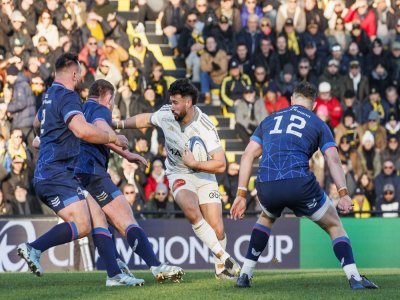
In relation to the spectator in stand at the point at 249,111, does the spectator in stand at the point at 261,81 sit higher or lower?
higher

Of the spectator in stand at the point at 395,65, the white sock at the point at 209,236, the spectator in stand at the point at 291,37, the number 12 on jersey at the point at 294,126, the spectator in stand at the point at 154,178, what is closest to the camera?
the number 12 on jersey at the point at 294,126

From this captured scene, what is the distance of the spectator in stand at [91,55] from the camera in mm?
24484

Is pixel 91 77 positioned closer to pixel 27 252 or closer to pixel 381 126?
pixel 381 126

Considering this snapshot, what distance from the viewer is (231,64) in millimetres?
25031

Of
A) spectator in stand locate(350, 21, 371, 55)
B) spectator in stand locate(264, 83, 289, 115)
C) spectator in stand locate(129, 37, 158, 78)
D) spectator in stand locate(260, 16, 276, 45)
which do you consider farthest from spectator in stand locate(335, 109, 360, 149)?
spectator in stand locate(129, 37, 158, 78)

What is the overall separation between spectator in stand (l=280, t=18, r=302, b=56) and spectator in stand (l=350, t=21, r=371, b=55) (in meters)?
1.31

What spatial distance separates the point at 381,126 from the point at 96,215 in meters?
12.5

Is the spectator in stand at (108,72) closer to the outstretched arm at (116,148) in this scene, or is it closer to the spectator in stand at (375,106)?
the spectator in stand at (375,106)

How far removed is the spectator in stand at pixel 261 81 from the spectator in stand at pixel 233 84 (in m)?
0.28

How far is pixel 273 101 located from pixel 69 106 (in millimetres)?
12496

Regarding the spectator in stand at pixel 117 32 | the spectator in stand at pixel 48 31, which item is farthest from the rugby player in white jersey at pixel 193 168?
the spectator in stand at pixel 117 32

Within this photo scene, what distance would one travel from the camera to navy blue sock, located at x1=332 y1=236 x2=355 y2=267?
40.7ft

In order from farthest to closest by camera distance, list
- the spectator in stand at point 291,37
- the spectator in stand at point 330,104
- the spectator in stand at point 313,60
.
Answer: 1. the spectator in stand at point 291,37
2. the spectator in stand at point 313,60
3. the spectator in stand at point 330,104

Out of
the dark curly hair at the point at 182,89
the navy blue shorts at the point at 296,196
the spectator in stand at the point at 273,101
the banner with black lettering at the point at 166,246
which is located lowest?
the banner with black lettering at the point at 166,246
